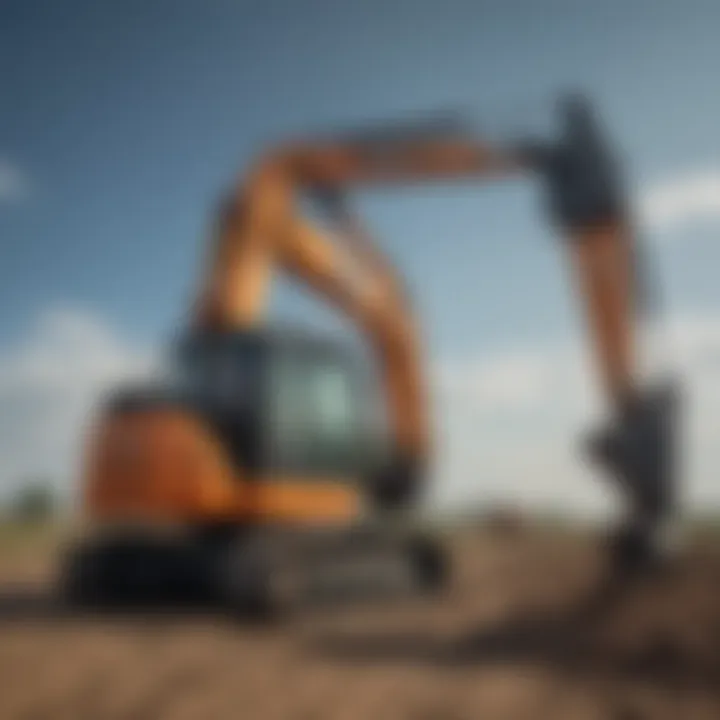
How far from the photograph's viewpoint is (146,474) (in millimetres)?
5211

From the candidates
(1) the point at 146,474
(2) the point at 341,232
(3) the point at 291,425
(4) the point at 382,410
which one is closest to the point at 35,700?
(1) the point at 146,474

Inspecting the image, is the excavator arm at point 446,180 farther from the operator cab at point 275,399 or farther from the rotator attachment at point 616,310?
the operator cab at point 275,399

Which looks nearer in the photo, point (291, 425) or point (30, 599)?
point (291, 425)

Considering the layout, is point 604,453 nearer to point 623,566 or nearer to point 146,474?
point 623,566

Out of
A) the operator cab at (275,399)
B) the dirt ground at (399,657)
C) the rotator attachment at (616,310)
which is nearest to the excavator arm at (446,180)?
the rotator attachment at (616,310)

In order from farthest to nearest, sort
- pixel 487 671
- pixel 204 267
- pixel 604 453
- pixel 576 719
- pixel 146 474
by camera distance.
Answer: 1. pixel 204 267
2. pixel 604 453
3. pixel 146 474
4. pixel 487 671
5. pixel 576 719

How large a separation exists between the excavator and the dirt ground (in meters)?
0.31

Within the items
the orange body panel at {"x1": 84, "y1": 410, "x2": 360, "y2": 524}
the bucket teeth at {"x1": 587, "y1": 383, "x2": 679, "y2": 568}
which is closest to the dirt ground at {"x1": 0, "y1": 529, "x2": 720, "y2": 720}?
the bucket teeth at {"x1": 587, "y1": 383, "x2": 679, "y2": 568}

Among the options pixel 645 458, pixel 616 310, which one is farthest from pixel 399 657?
pixel 616 310

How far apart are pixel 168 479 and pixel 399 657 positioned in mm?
1334

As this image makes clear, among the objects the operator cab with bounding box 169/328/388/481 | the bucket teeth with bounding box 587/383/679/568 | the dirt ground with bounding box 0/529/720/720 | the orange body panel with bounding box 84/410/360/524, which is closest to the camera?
the dirt ground with bounding box 0/529/720/720

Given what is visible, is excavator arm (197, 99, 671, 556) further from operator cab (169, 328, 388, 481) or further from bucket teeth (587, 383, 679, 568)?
operator cab (169, 328, 388, 481)

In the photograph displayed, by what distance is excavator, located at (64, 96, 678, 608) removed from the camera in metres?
5.29

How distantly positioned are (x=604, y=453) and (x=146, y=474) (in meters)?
2.13
